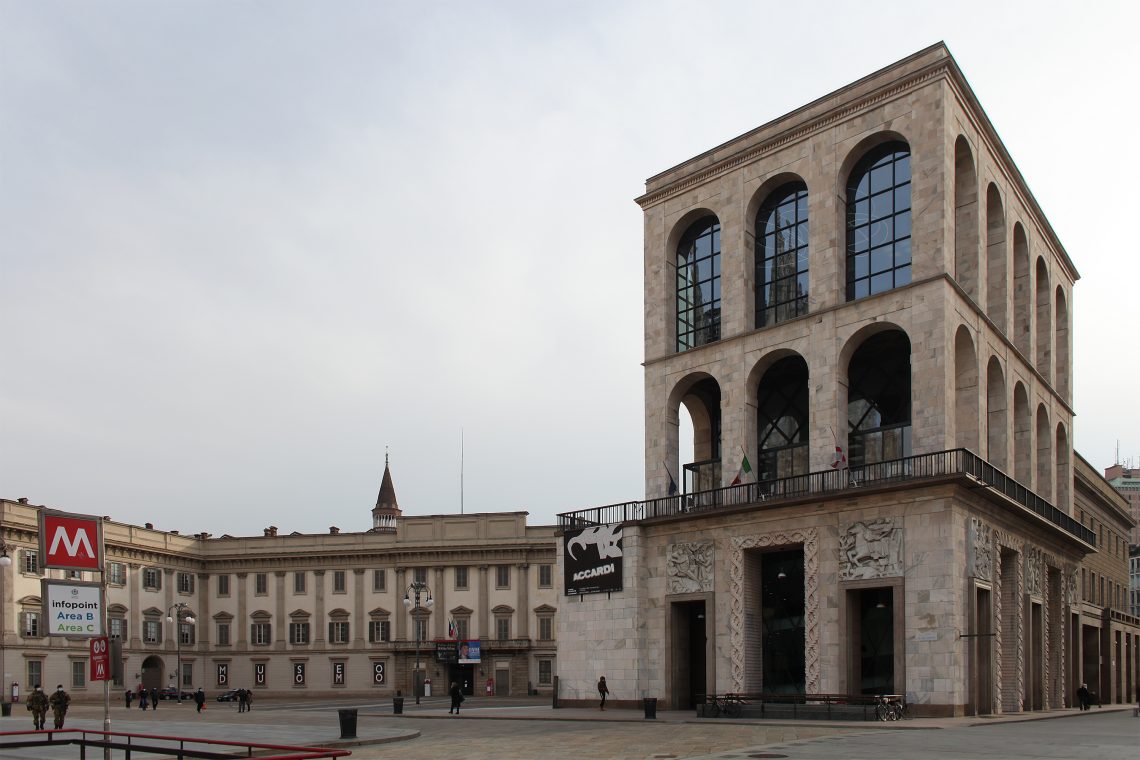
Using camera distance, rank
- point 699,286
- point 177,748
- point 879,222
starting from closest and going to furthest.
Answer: point 177,748 < point 879,222 < point 699,286

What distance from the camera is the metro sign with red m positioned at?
1838 centimetres

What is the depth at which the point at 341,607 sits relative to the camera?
3442 inches

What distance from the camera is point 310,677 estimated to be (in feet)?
284

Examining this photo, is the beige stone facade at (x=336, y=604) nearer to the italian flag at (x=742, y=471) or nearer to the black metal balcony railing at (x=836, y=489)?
the black metal balcony railing at (x=836, y=489)

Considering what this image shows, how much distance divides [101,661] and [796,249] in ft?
112

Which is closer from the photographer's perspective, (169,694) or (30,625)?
(30,625)

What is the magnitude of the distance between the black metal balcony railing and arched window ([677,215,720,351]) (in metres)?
7.17

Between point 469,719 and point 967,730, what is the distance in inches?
753

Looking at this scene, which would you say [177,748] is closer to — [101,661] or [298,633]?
[101,661]

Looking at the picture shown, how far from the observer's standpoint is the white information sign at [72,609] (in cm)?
1823

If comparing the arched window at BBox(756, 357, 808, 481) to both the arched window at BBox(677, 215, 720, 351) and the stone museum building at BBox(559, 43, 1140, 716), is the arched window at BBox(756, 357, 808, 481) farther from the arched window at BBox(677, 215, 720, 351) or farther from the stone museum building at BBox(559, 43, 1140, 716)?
the arched window at BBox(677, 215, 720, 351)

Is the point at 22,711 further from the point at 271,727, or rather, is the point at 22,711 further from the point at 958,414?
the point at 958,414

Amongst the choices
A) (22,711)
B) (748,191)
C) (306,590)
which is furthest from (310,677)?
(748,191)

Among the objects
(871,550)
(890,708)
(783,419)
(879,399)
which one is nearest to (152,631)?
(783,419)
